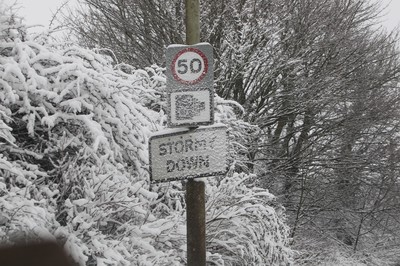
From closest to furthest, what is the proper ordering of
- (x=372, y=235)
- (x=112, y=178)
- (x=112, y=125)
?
(x=112, y=178) → (x=112, y=125) → (x=372, y=235)

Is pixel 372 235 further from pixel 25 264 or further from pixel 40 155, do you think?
pixel 25 264

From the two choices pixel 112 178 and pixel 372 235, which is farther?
pixel 372 235

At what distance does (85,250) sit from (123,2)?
985 centimetres

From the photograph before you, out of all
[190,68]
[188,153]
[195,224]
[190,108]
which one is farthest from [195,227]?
[190,68]

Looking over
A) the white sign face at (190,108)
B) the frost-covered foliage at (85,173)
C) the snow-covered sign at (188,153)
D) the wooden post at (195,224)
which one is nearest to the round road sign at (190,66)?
the white sign face at (190,108)

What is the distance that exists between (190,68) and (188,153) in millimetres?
719

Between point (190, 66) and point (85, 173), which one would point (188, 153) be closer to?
point (190, 66)

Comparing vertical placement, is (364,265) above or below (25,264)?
below

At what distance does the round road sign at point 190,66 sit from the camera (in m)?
4.11

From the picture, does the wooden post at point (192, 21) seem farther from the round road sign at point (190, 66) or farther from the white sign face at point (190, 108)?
the white sign face at point (190, 108)

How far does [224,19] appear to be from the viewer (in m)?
11.4

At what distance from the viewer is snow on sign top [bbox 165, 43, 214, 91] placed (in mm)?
4102

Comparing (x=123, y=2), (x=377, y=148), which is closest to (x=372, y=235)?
(x=377, y=148)

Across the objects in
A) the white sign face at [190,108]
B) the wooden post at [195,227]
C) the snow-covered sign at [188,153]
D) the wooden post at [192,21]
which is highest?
the wooden post at [192,21]
